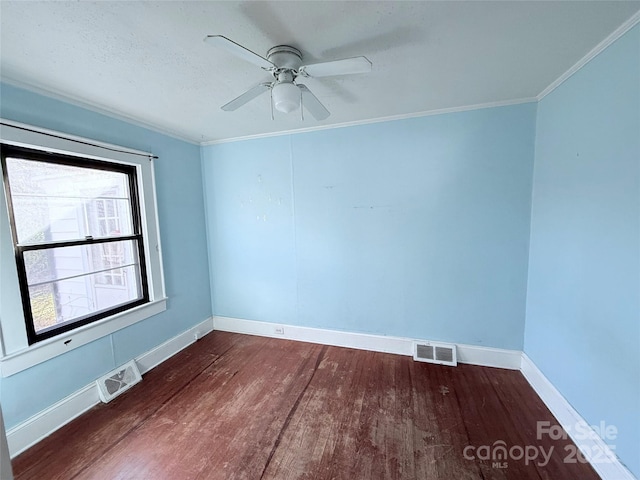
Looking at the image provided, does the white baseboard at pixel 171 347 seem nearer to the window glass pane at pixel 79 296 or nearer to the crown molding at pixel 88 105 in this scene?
the window glass pane at pixel 79 296

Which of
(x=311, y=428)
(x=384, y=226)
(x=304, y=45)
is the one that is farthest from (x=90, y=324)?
(x=384, y=226)

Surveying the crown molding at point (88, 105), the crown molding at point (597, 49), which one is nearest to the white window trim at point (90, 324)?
the crown molding at point (88, 105)

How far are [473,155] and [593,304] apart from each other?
1495mm

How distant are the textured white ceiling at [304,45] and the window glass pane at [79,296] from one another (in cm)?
147

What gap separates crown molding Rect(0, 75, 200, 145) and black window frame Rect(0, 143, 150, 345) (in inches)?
16.1

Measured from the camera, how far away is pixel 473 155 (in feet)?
8.15

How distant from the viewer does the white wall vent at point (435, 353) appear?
8.72ft

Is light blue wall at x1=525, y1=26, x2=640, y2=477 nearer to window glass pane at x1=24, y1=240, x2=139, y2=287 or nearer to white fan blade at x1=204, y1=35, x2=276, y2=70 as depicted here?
white fan blade at x1=204, y1=35, x2=276, y2=70

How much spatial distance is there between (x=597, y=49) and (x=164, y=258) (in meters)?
3.89

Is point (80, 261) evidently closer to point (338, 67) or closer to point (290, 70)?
point (290, 70)

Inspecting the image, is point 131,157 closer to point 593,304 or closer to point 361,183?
point 361,183

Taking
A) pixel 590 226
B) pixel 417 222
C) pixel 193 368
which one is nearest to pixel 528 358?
pixel 590 226

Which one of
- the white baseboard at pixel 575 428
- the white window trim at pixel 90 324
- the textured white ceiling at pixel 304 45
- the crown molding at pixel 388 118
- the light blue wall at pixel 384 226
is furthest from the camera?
the light blue wall at pixel 384 226

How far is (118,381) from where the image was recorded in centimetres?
236
